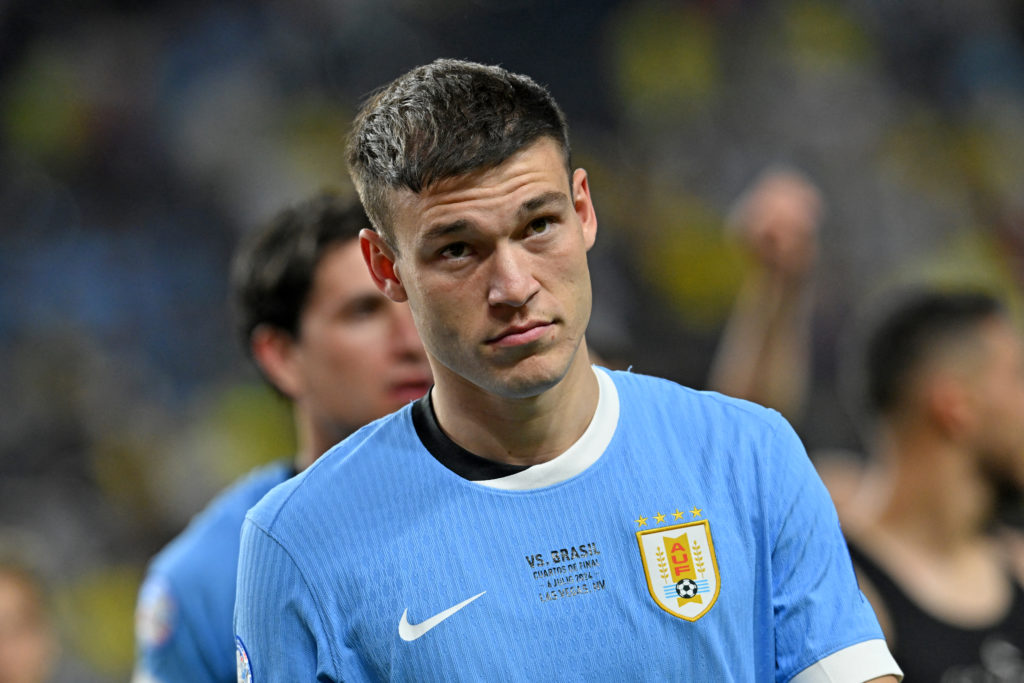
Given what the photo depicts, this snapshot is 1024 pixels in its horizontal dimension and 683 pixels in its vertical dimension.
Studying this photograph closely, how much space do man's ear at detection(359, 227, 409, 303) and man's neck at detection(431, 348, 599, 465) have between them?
0.16 meters

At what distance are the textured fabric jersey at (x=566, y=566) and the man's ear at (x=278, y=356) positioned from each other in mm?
1314

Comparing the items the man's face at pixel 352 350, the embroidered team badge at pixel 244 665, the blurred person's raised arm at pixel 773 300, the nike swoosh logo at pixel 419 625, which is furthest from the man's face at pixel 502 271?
the blurred person's raised arm at pixel 773 300

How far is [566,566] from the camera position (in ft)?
5.73

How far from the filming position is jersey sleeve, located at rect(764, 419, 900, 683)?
178 cm

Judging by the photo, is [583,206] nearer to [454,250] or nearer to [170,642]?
[454,250]

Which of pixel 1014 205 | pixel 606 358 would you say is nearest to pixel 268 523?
pixel 606 358

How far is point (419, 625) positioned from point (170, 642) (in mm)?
1482

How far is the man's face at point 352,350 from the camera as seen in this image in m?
2.95

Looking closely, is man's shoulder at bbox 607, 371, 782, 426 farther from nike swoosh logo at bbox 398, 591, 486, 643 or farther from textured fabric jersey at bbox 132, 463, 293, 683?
textured fabric jersey at bbox 132, 463, 293, 683

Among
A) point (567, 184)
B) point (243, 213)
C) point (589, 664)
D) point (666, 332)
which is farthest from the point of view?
point (243, 213)

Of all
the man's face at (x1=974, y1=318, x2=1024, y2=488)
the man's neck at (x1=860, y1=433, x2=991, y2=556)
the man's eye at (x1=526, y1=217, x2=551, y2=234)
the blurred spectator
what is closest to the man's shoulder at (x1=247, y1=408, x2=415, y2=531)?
the man's eye at (x1=526, y1=217, x2=551, y2=234)

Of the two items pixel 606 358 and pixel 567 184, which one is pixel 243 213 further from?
pixel 567 184

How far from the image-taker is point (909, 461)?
13.8 feet

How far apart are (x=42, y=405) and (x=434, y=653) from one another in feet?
19.7
